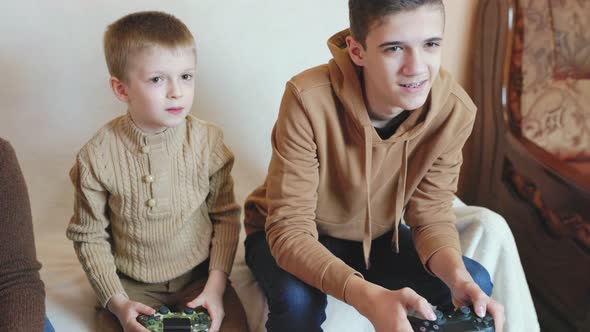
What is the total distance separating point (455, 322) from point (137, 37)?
65cm

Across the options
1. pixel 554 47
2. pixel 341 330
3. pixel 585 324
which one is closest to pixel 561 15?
pixel 554 47

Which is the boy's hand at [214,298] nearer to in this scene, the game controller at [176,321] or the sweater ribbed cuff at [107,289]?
the game controller at [176,321]

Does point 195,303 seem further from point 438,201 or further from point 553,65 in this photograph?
point 553,65

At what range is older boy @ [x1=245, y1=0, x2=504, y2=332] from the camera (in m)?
1.03

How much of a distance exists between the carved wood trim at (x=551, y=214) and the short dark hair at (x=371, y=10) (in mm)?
612

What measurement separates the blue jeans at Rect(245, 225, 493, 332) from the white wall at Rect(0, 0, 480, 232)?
35cm

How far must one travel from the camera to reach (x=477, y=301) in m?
0.99

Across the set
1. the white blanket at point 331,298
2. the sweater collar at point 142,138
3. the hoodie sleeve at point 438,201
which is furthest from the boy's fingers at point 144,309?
the hoodie sleeve at point 438,201

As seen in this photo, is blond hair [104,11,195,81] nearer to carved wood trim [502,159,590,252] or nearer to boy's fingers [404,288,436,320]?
boy's fingers [404,288,436,320]

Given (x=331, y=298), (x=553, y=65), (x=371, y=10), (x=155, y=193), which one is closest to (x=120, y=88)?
(x=155, y=193)

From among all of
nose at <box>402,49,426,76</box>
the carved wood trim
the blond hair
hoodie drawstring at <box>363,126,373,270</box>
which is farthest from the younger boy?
the carved wood trim

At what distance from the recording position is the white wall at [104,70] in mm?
1408

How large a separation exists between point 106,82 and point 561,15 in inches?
43.1

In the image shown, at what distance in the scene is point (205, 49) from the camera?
151 centimetres
